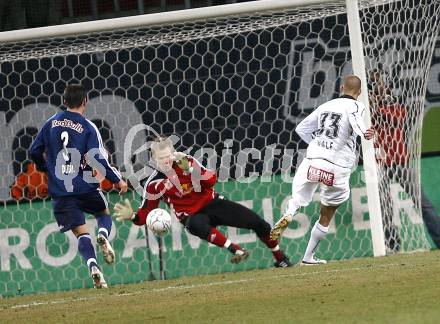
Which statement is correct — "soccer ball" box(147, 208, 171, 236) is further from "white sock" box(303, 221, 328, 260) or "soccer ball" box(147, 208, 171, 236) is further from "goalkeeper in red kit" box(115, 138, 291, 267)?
"white sock" box(303, 221, 328, 260)

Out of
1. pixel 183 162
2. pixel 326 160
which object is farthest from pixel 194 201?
pixel 326 160

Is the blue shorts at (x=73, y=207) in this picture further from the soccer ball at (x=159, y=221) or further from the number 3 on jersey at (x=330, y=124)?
the number 3 on jersey at (x=330, y=124)

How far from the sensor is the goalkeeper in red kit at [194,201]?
1065cm

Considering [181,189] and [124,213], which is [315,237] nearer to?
[181,189]

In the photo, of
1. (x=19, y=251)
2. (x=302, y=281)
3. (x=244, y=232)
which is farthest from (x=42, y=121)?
(x=302, y=281)

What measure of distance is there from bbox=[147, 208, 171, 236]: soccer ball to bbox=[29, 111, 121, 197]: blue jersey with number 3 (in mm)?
615

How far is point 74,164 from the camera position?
32.9ft

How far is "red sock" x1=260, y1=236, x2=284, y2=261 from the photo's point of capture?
422 inches

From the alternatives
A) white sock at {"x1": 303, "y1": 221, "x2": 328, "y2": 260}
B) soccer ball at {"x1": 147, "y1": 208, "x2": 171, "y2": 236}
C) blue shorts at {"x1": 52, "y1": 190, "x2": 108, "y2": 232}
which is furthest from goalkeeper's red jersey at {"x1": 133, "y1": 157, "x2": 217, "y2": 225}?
white sock at {"x1": 303, "y1": 221, "x2": 328, "y2": 260}

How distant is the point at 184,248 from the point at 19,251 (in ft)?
5.29

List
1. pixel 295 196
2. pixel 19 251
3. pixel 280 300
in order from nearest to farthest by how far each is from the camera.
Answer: pixel 280 300
pixel 295 196
pixel 19 251

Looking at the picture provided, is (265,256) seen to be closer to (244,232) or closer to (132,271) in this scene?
(244,232)

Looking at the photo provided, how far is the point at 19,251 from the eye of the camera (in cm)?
1138

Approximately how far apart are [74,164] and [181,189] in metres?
1.19
